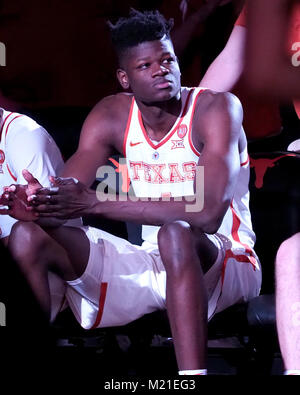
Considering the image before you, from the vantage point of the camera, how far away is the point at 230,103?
5.83ft

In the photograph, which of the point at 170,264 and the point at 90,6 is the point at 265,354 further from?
the point at 90,6

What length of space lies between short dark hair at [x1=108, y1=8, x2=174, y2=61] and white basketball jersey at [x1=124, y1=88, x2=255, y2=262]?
185 mm

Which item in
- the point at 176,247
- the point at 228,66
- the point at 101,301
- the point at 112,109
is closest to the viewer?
the point at 176,247

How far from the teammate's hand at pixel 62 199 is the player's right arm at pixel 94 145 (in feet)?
0.65

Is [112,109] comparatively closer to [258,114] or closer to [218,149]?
[218,149]

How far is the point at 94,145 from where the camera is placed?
193 centimetres

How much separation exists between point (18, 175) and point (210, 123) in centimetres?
57

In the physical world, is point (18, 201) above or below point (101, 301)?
above

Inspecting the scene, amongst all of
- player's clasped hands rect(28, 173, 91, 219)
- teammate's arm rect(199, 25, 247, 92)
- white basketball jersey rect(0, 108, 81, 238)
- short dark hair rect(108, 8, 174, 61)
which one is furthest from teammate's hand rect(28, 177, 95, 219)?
teammate's arm rect(199, 25, 247, 92)

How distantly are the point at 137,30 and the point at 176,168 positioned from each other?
400 mm

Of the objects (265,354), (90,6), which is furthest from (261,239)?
(90,6)

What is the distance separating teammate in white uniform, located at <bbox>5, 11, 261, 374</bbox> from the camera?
1.49m

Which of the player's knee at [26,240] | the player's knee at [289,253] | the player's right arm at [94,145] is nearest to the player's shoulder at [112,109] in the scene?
the player's right arm at [94,145]

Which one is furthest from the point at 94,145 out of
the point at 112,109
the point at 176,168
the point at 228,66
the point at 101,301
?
the point at 228,66
